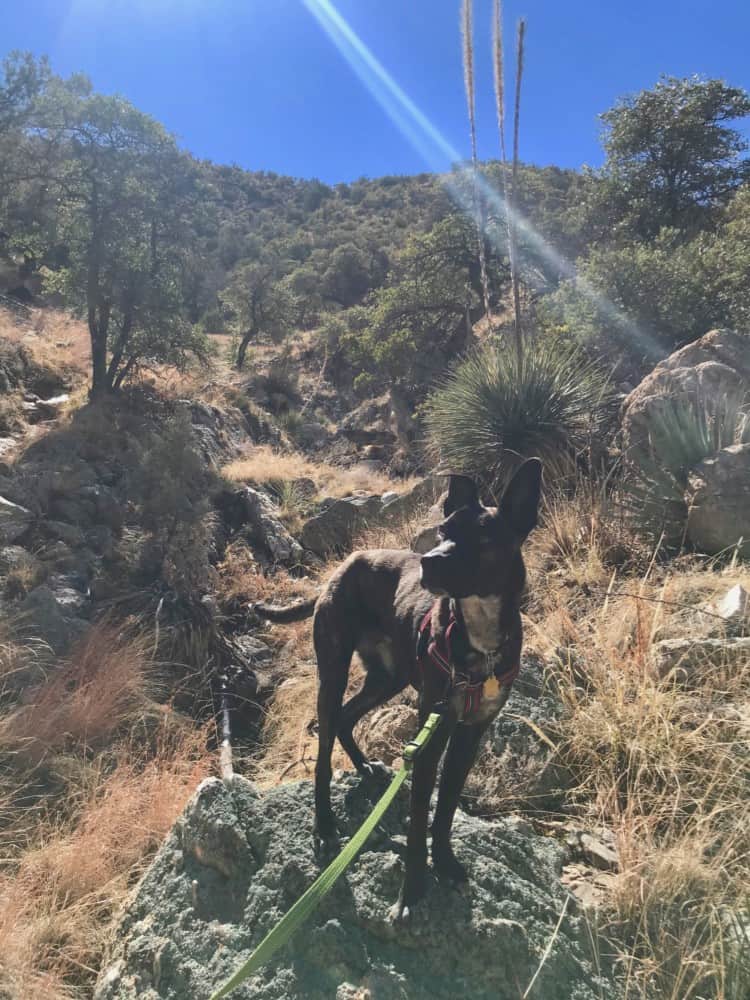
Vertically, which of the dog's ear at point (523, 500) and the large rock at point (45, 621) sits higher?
the dog's ear at point (523, 500)

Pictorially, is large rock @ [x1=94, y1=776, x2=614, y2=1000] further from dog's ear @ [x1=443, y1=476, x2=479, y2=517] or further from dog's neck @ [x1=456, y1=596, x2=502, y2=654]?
dog's ear @ [x1=443, y1=476, x2=479, y2=517]

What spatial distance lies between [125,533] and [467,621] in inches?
324

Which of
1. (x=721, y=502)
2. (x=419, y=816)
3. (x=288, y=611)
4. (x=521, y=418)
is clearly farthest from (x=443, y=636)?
(x=521, y=418)

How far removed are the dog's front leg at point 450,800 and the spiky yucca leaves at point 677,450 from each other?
12.3 ft

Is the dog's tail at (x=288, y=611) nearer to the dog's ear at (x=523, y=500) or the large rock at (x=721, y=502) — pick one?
the dog's ear at (x=523, y=500)

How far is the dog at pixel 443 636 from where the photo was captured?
198 centimetres

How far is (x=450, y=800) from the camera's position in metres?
2.42

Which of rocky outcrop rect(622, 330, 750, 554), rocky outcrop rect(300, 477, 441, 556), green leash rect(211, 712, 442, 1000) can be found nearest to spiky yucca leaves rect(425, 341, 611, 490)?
rocky outcrop rect(622, 330, 750, 554)

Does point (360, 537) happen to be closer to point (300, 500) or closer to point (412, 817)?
point (300, 500)

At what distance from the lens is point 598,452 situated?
22.6 ft

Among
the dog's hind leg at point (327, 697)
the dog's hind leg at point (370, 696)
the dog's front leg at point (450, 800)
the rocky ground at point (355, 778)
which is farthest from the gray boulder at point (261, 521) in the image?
the dog's front leg at point (450, 800)

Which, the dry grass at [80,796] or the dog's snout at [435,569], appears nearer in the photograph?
the dog's snout at [435,569]

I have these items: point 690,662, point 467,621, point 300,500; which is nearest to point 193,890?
point 467,621

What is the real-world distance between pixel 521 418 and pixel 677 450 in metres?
1.81
